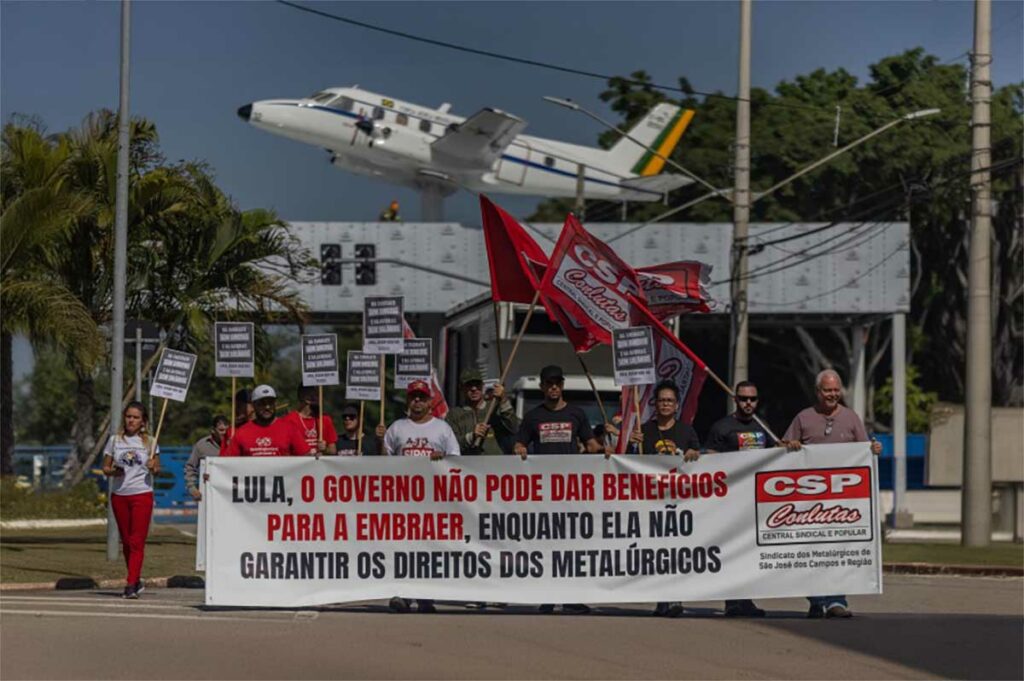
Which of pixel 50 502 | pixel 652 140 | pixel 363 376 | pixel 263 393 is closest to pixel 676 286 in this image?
pixel 363 376

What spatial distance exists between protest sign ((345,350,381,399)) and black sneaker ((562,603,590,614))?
343 centimetres

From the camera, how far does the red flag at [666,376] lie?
588 inches

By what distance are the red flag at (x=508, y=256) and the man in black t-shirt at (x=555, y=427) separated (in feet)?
7.57

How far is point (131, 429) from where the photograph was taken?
15227 mm

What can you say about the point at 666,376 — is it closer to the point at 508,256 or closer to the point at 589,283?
the point at 508,256

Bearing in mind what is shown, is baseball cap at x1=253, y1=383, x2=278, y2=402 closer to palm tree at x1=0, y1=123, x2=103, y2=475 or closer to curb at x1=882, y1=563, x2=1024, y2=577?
palm tree at x1=0, y1=123, x2=103, y2=475

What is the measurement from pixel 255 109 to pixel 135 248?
27701 millimetres

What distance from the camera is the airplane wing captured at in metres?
53.9

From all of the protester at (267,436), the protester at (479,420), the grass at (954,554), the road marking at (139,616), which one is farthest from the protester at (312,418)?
the grass at (954,554)

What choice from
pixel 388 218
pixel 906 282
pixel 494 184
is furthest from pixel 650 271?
pixel 494 184

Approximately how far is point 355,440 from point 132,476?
2045mm

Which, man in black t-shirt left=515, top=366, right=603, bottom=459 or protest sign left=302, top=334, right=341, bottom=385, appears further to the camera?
protest sign left=302, top=334, right=341, bottom=385

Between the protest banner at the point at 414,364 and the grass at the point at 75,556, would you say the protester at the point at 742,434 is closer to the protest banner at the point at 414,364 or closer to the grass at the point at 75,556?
the protest banner at the point at 414,364

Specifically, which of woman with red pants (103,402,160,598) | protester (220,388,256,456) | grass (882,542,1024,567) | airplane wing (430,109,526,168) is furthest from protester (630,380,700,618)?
airplane wing (430,109,526,168)
